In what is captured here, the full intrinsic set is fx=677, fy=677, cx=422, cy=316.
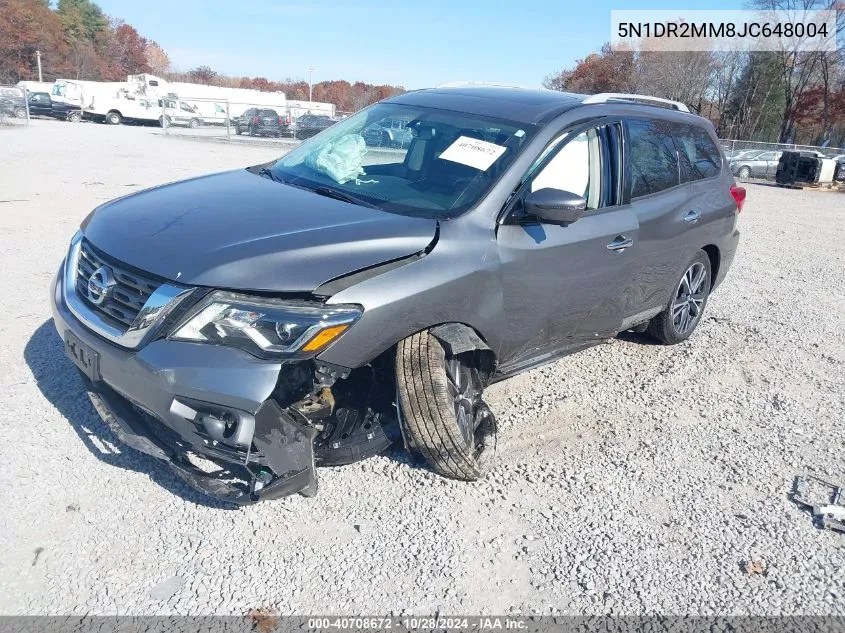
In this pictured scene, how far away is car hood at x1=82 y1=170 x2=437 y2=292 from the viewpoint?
2.75m

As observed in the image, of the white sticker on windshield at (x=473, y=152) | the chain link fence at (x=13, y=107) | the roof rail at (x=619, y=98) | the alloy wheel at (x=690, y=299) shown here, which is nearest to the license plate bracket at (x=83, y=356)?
the white sticker on windshield at (x=473, y=152)

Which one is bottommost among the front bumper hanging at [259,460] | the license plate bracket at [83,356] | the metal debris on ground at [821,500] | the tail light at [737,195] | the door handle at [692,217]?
the metal debris on ground at [821,500]

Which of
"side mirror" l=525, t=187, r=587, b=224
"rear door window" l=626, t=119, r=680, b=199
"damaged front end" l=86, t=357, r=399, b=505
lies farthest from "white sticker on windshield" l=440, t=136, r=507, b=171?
"damaged front end" l=86, t=357, r=399, b=505

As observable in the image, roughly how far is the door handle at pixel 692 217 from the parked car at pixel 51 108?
38.4 m

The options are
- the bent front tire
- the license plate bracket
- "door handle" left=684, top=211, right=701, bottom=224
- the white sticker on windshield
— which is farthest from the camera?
"door handle" left=684, top=211, right=701, bottom=224

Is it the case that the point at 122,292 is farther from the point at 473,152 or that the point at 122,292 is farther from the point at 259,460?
the point at 473,152

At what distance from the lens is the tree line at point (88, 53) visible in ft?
230

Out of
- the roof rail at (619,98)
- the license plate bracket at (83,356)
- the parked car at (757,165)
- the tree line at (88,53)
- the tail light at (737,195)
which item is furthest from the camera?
the tree line at (88,53)

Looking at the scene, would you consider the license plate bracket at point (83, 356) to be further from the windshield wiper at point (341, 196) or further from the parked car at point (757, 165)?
the parked car at point (757, 165)

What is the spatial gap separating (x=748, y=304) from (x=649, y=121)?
3.25 metres

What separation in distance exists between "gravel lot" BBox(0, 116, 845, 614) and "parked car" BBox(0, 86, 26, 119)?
2657 centimetres

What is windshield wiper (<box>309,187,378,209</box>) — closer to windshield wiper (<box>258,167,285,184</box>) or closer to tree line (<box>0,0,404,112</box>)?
windshield wiper (<box>258,167,285,184</box>)

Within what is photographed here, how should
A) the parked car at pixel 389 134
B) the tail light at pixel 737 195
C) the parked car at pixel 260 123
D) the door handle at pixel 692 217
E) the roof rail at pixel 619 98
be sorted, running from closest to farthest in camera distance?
the parked car at pixel 389 134
the roof rail at pixel 619 98
the door handle at pixel 692 217
the tail light at pixel 737 195
the parked car at pixel 260 123

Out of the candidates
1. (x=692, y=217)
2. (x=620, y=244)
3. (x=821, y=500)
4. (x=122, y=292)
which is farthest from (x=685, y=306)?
(x=122, y=292)
